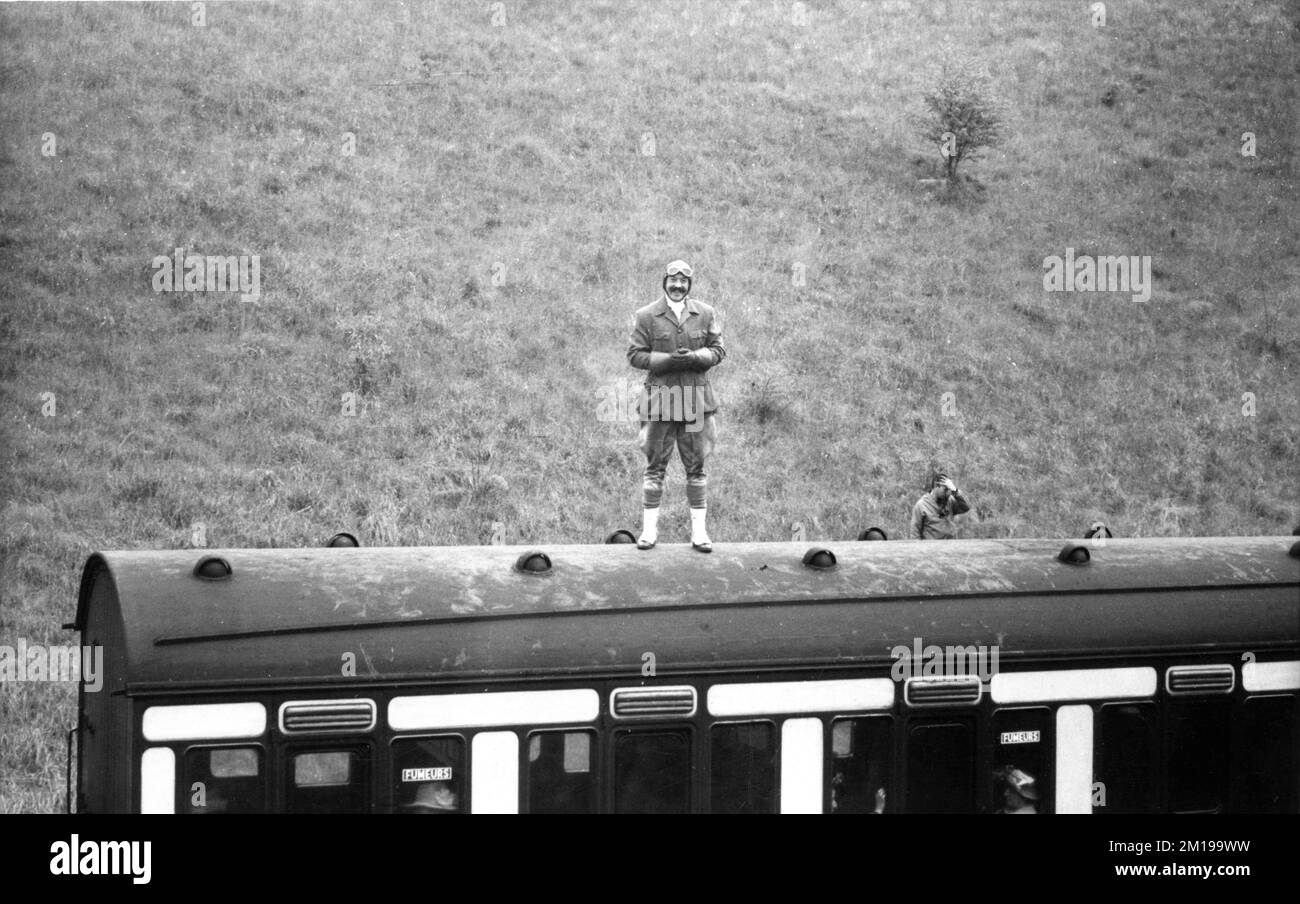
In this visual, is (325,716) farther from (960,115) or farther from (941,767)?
(960,115)

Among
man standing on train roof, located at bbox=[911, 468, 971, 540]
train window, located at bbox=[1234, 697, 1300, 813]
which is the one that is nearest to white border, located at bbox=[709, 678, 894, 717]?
train window, located at bbox=[1234, 697, 1300, 813]

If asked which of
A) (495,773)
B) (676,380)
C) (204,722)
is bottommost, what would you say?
(495,773)

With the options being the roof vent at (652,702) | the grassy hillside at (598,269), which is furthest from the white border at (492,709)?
the grassy hillside at (598,269)

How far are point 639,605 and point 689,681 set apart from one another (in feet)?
1.88

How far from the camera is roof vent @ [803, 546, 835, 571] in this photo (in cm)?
977

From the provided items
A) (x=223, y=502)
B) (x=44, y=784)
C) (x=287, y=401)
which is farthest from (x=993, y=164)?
(x=44, y=784)

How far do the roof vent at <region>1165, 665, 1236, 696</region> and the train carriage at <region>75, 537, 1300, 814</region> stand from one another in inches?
0.6

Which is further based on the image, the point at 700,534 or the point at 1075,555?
the point at 700,534

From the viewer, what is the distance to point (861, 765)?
9078 millimetres

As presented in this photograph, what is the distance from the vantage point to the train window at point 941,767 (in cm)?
920

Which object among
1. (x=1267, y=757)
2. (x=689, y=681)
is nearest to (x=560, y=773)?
(x=689, y=681)

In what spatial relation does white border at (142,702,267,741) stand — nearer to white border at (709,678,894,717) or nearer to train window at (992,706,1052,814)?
white border at (709,678,894,717)

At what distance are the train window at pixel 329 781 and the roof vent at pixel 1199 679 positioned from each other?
5318 mm

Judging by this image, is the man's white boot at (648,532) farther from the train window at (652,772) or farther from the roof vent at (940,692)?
the roof vent at (940,692)
